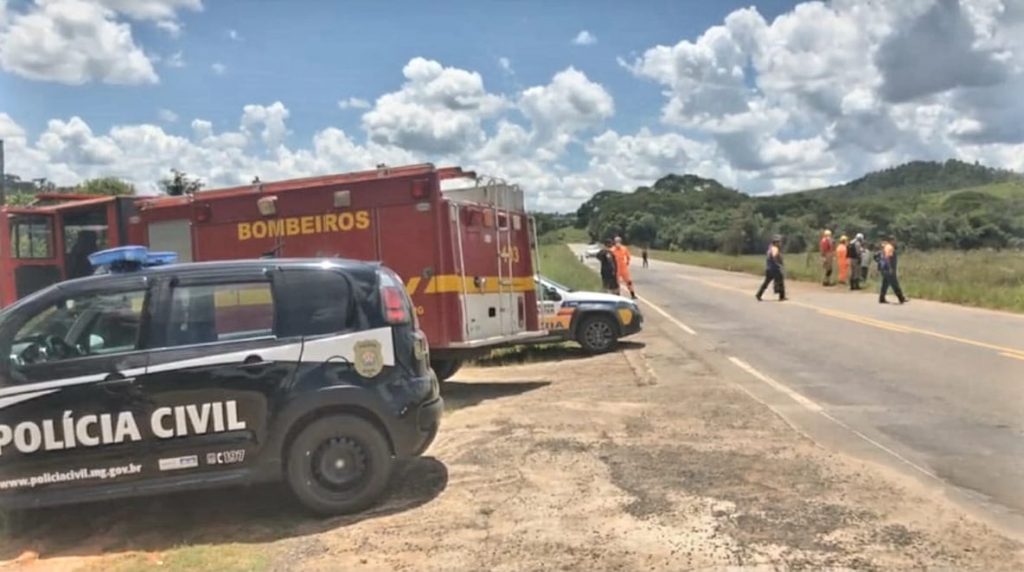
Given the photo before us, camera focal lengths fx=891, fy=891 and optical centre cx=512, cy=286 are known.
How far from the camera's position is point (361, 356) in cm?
618

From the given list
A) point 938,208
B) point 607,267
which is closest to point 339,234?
point 607,267

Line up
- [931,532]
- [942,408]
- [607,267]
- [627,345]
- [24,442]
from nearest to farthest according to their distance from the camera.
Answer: [931,532] → [24,442] → [942,408] → [627,345] → [607,267]

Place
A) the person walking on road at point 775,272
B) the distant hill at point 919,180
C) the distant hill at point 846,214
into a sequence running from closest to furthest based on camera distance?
the person walking on road at point 775,272 < the distant hill at point 846,214 < the distant hill at point 919,180

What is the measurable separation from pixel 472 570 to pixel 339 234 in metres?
6.28

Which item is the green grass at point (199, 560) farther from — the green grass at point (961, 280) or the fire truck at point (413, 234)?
the green grass at point (961, 280)

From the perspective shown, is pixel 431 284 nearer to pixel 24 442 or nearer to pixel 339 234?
pixel 339 234

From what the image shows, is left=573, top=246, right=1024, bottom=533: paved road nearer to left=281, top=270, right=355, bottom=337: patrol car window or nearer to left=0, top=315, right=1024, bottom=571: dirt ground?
left=0, top=315, right=1024, bottom=571: dirt ground

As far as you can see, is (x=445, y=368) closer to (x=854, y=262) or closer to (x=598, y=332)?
(x=598, y=332)

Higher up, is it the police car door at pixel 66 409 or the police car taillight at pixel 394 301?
the police car taillight at pixel 394 301

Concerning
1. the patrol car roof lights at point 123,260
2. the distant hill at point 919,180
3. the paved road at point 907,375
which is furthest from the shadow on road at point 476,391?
the distant hill at point 919,180

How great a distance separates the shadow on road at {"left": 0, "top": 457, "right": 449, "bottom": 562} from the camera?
5.74 metres

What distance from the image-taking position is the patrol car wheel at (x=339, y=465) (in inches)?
237

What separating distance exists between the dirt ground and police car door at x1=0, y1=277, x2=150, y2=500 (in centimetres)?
47

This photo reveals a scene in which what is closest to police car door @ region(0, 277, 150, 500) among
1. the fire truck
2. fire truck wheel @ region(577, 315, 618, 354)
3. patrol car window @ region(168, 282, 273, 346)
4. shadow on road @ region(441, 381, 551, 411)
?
patrol car window @ region(168, 282, 273, 346)
